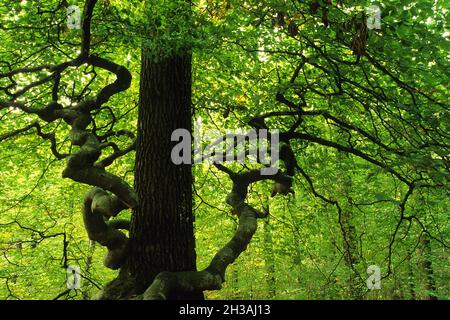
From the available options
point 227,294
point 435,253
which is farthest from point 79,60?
point 227,294

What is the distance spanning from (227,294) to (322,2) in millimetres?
20856

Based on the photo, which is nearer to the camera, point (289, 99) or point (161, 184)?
point (161, 184)

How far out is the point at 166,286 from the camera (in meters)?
4.55
